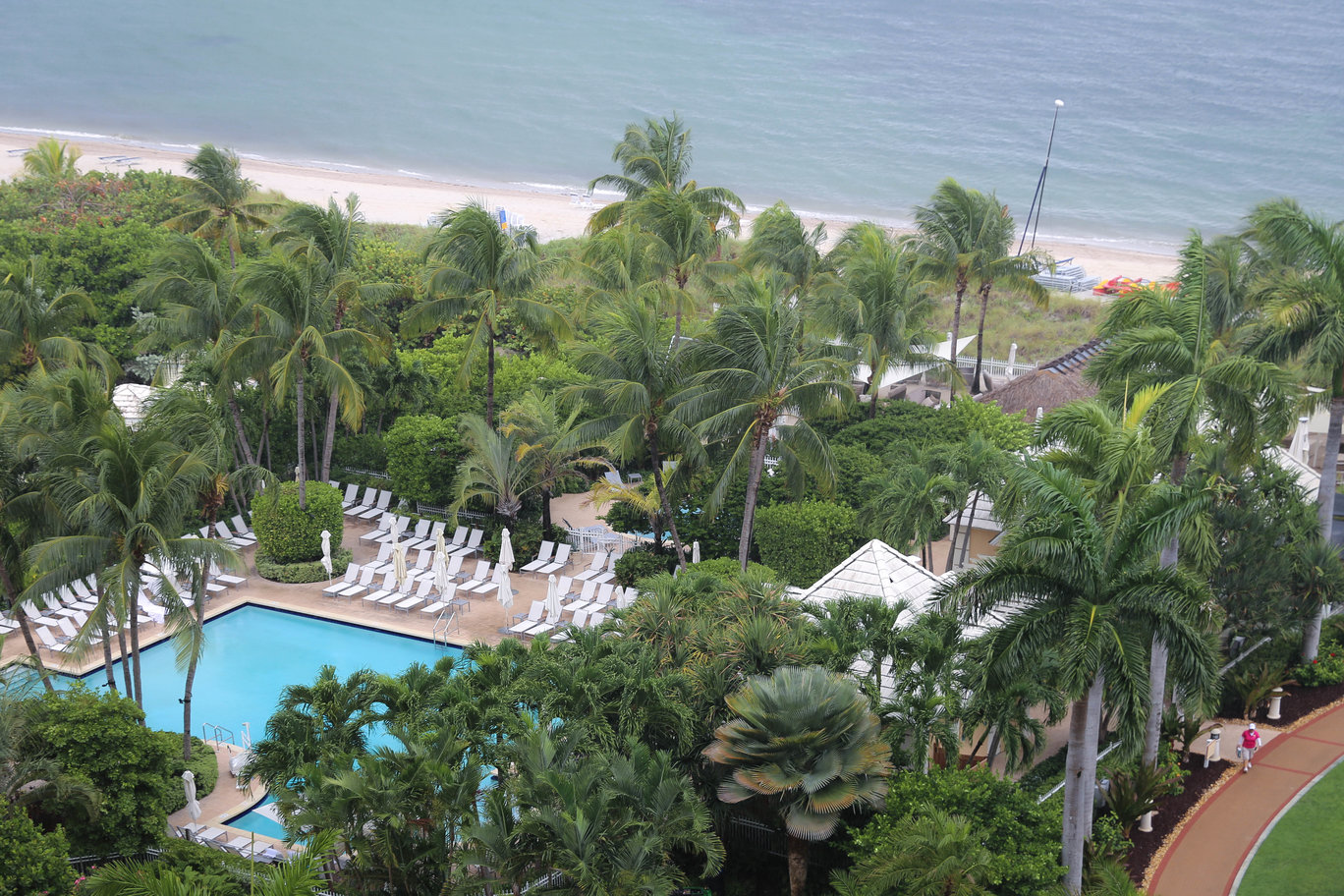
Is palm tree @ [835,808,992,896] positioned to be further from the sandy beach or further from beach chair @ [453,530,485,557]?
the sandy beach

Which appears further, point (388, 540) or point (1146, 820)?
point (388, 540)

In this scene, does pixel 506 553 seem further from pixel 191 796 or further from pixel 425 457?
pixel 191 796

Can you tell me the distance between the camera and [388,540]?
24.2 m

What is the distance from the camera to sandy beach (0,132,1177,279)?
55.1m

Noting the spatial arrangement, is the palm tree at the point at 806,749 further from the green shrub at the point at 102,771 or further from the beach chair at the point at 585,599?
the beach chair at the point at 585,599

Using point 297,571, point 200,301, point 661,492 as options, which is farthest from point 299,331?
point 661,492

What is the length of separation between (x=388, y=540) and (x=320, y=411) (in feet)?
14.6

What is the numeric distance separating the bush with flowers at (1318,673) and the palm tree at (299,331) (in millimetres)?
17397

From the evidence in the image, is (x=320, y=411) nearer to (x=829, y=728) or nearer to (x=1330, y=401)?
(x=829, y=728)

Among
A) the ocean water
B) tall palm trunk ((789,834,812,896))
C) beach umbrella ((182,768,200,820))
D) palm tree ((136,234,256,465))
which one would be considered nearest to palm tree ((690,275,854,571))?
tall palm trunk ((789,834,812,896))

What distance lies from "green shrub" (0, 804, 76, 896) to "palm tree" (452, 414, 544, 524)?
11212mm

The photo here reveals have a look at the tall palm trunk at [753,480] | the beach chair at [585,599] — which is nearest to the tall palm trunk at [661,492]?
the tall palm trunk at [753,480]

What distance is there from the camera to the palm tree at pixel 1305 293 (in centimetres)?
1583

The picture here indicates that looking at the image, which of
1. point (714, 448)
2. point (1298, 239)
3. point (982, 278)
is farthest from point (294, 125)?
point (1298, 239)
